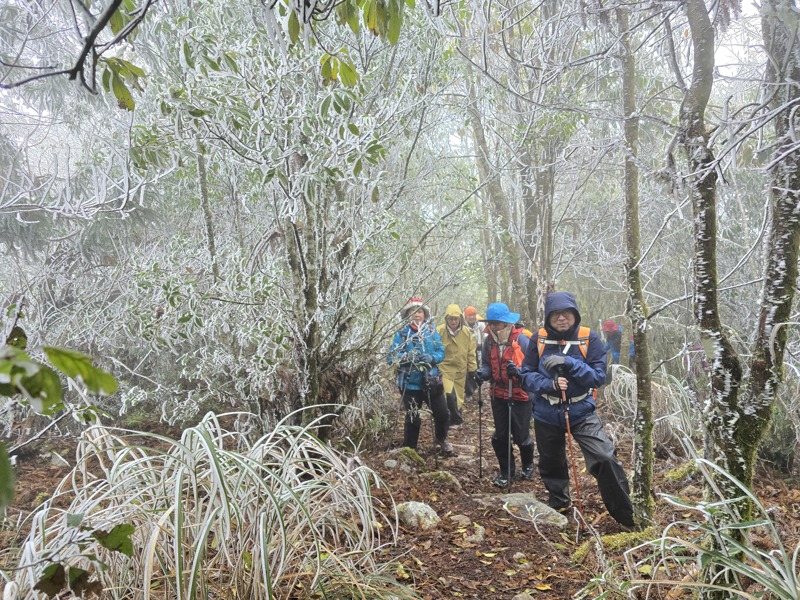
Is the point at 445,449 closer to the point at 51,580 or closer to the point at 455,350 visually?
the point at 455,350

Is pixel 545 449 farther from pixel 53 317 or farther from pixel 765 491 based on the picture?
pixel 53 317

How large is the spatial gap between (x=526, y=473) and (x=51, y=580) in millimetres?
4818

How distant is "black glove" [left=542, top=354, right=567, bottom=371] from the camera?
4.13 metres

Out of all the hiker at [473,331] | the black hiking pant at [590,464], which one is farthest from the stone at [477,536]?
the hiker at [473,331]

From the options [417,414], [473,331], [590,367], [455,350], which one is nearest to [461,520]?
[590,367]

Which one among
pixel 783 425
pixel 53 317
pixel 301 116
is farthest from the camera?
pixel 53 317

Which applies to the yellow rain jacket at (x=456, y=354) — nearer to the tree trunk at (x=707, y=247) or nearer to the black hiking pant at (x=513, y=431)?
the black hiking pant at (x=513, y=431)

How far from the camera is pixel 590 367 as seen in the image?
4246 mm

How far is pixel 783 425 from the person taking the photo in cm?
538

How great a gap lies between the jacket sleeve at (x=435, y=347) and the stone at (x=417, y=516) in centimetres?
→ 217

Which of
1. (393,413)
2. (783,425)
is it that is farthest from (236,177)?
(783,425)

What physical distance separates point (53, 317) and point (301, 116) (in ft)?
14.1

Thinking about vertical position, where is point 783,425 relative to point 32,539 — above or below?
below

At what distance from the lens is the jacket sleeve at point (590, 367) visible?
13.5 ft
